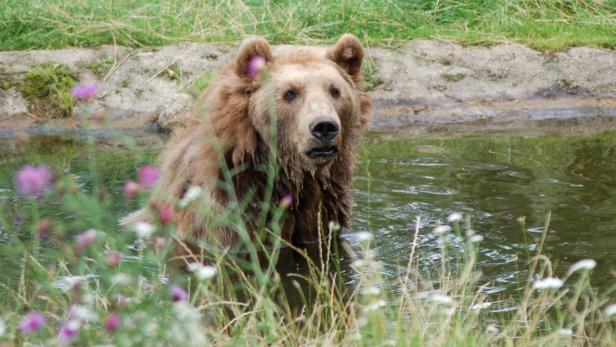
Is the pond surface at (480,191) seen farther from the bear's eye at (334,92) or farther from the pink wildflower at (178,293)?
the pink wildflower at (178,293)

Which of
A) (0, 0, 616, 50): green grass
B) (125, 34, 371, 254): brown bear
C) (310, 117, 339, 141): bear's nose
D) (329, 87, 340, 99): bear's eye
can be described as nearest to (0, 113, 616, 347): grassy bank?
(125, 34, 371, 254): brown bear

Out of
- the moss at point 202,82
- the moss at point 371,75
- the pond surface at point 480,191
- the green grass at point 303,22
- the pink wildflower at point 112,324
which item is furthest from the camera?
the green grass at point 303,22

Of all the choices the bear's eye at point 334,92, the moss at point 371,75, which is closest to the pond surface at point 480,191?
the bear's eye at point 334,92

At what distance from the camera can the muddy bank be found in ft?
32.7

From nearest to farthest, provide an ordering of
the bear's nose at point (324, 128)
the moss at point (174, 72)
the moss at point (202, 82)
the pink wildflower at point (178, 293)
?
1. the pink wildflower at point (178, 293)
2. the bear's nose at point (324, 128)
3. the moss at point (202, 82)
4. the moss at point (174, 72)

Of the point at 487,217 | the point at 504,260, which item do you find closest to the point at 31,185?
the point at 504,260

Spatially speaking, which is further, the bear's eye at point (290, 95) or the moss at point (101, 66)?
the moss at point (101, 66)

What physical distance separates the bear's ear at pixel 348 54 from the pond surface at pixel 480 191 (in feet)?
3.25

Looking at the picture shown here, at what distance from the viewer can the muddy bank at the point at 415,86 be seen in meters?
9.97

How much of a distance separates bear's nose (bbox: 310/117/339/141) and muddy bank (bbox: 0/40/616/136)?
4.14 meters

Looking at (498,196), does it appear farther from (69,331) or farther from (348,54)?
(69,331)

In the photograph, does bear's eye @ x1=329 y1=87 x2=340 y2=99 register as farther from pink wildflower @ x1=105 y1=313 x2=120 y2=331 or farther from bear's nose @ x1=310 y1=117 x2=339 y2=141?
pink wildflower @ x1=105 y1=313 x2=120 y2=331

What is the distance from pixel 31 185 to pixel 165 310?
0.57 m

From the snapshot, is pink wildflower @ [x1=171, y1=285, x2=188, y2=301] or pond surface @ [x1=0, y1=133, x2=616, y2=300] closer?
pink wildflower @ [x1=171, y1=285, x2=188, y2=301]
